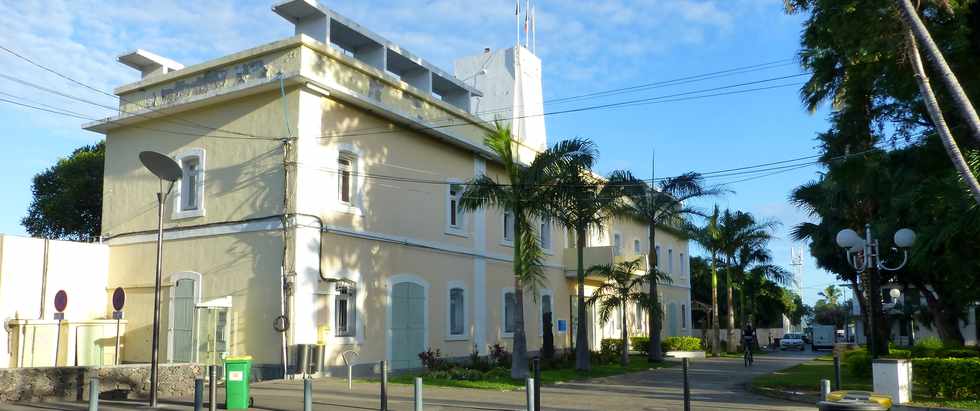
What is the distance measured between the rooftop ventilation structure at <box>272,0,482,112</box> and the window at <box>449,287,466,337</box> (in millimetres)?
6678

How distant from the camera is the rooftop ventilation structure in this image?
2458 centimetres

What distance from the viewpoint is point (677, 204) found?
30.3 metres

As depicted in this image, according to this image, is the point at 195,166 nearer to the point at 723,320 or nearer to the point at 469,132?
the point at 469,132

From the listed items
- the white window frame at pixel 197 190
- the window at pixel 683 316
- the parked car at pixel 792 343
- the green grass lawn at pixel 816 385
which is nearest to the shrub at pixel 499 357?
the green grass lawn at pixel 816 385

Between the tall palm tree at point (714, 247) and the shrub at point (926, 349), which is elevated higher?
the tall palm tree at point (714, 247)

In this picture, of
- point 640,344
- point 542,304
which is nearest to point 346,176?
point 542,304

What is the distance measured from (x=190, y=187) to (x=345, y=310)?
215 inches

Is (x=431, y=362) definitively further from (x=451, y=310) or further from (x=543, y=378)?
(x=451, y=310)

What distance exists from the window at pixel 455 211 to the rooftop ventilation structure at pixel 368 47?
3543 millimetres

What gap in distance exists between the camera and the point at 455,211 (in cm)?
2711

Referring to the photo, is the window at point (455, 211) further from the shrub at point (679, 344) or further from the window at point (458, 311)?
the shrub at point (679, 344)

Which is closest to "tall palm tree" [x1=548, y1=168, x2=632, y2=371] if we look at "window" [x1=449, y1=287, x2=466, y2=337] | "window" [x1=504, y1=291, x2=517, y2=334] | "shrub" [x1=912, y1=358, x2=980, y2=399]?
"window" [x1=449, y1=287, x2=466, y2=337]

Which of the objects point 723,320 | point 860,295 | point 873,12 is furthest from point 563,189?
point 723,320

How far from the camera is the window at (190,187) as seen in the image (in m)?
22.1
